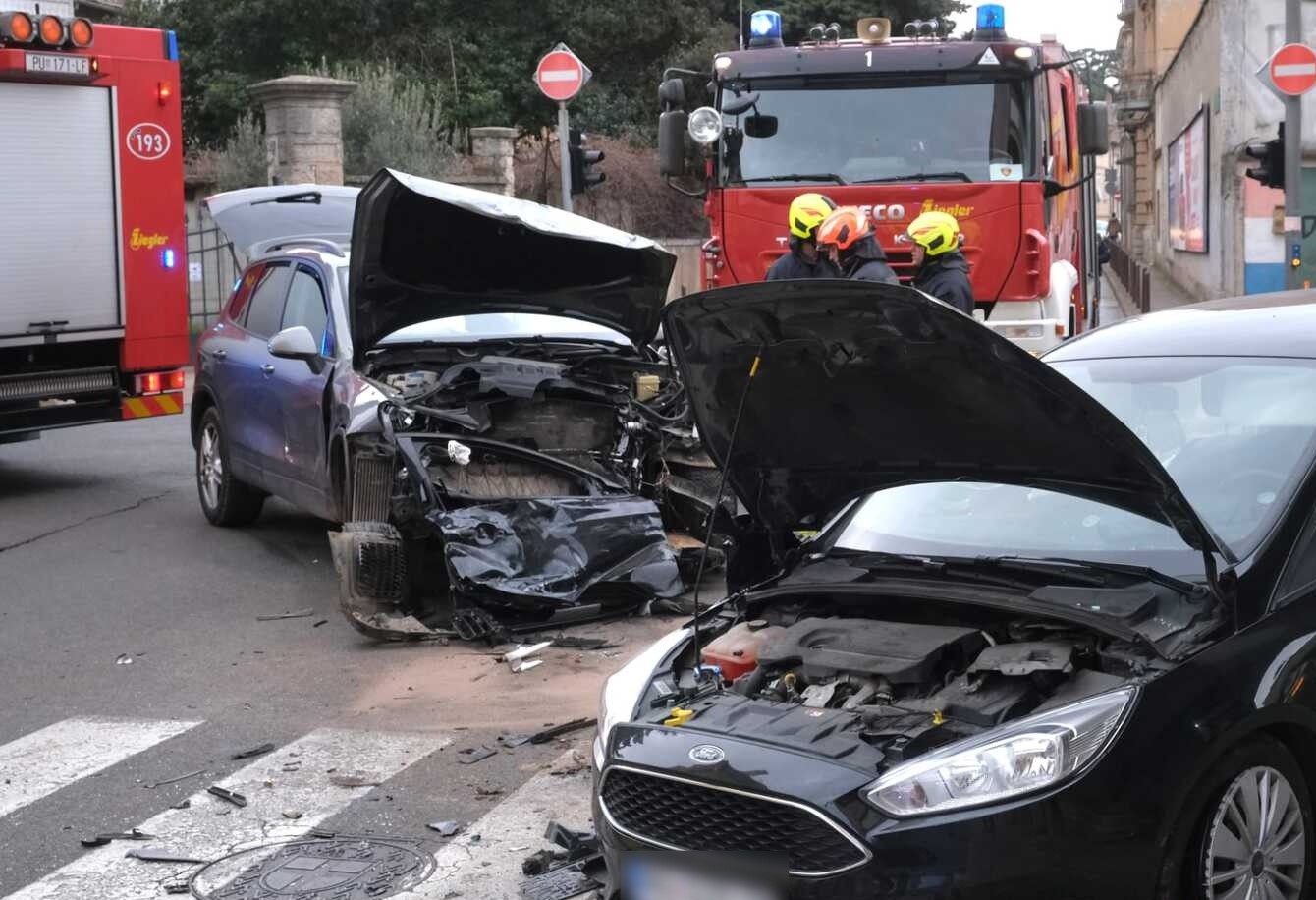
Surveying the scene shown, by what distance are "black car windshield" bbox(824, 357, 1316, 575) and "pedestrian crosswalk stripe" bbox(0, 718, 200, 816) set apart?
3069 mm

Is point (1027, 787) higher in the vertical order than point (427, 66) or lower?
lower

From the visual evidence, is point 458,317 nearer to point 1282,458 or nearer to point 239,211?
point 239,211

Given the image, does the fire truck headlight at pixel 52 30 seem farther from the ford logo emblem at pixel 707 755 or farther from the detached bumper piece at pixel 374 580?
the ford logo emblem at pixel 707 755

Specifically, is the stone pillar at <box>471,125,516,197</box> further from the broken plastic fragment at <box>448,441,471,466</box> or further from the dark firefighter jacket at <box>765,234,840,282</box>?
the broken plastic fragment at <box>448,441,471,466</box>

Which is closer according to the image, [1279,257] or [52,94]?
[52,94]

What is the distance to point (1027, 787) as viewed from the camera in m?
3.68

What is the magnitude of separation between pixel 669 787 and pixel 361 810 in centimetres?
202

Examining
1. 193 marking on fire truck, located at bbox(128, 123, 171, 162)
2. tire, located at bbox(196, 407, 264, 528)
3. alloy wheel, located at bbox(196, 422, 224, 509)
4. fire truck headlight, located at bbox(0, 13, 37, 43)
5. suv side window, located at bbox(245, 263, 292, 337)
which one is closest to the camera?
suv side window, located at bbox(245, 263, 292, 337)

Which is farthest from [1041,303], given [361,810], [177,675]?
[361,810]

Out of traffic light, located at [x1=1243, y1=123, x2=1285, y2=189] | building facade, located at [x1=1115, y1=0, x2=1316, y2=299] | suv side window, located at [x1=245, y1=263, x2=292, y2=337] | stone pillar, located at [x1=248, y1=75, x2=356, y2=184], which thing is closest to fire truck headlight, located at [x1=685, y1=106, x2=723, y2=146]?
suv side window, located at [x1=245, y1=263, x2=292, y2=337]

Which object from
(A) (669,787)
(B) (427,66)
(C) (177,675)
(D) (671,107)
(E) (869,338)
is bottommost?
(C) (177,675)

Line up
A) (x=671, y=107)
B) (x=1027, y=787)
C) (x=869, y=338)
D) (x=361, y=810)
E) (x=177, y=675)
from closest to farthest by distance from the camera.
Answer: (x=1027, y=787) → (x=869, y=338) → (x=361, y=810) → (x=177, y=675) → (x=671, y=107)

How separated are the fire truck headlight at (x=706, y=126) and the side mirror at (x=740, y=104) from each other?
8cm

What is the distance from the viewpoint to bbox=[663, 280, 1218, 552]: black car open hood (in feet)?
13.4
